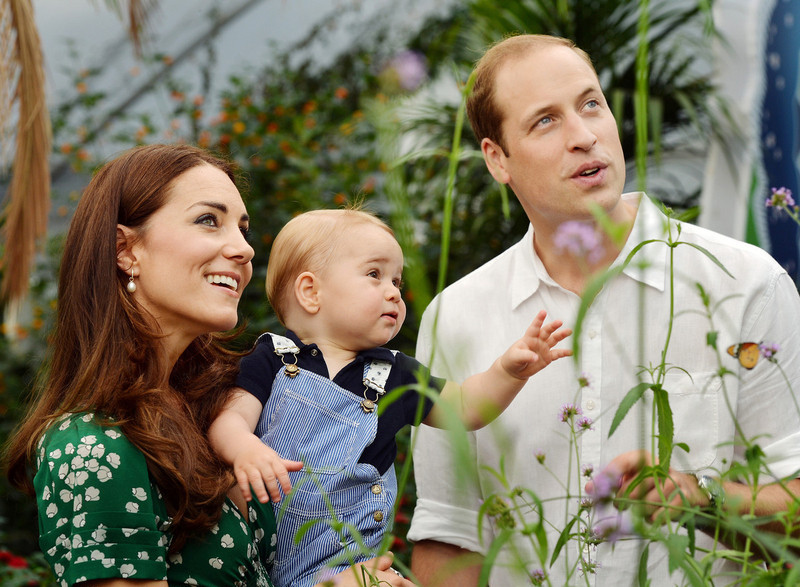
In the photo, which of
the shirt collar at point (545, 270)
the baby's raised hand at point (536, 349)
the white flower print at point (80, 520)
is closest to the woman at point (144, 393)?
the white flower print at point (80, 520)

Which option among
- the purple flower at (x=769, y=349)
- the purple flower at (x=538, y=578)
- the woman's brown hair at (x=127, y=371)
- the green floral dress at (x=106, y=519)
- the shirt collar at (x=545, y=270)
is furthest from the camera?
the shirt collar at (x=545, y=270)

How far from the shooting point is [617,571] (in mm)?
2064

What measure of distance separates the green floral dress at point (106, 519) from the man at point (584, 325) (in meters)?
0.60

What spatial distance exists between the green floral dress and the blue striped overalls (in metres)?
0.17

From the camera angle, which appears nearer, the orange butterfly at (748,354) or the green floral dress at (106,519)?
the green floral dress at (106,519)

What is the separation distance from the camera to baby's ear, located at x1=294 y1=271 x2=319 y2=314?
196 cm

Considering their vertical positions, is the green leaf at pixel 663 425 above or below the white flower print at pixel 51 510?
above

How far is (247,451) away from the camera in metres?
1.61

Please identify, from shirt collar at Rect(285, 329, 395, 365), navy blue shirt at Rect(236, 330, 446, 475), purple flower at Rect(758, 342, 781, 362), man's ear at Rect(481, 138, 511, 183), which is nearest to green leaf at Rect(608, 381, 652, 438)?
purple flower at Rect(758, 342, 781, 362)

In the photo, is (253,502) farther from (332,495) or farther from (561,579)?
(561,579)

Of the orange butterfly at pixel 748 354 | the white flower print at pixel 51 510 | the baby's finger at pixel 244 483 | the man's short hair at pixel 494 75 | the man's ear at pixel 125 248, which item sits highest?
the man's short hair at pixel 494 75

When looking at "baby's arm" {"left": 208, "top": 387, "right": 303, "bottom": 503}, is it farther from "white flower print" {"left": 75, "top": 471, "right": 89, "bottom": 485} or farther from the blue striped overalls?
"white flower print" {"left": 75, "top": 471, "right": 89, "bottom": 485}

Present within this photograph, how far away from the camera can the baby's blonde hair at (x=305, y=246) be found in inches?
78.3

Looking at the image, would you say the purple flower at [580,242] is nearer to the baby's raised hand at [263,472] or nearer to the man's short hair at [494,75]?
the baby's raised hand at [263,472]
